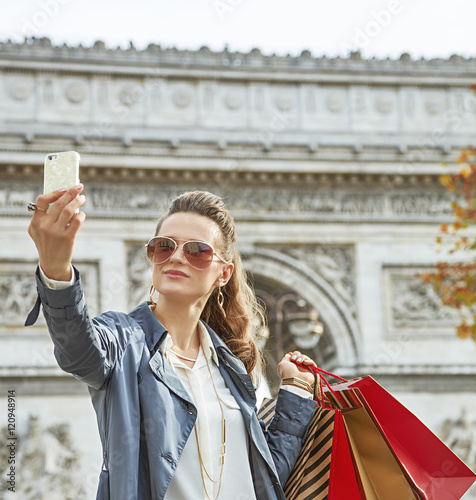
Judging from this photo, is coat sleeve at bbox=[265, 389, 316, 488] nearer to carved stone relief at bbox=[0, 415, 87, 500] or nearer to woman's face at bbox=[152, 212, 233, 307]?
woman's face at bbox=[152, 212, 233, 307]

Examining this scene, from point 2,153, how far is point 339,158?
A: 19.0 feet

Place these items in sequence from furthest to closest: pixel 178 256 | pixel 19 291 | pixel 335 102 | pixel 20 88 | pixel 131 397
Answer: pixel 335 102, pixel 20 88, pixel 19 291, pixel 178 256, pixel 131 397

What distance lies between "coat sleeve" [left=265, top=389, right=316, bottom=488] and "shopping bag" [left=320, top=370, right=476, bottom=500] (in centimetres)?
14

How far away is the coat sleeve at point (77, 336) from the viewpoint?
1.75 metres

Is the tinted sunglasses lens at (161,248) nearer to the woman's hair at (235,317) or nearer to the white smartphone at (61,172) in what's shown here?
the woman's hair at (235,317)

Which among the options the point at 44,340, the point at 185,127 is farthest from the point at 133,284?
the point at 185,127

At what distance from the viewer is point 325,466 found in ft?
7.50

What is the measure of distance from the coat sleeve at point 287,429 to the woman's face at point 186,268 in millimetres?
356

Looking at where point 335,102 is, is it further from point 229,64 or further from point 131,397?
point 131,397

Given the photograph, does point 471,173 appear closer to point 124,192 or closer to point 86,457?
point 124,192

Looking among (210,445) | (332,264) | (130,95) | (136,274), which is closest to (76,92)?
(130,95)

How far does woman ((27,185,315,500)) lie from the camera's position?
1.77 m

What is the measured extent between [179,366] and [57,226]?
64cm

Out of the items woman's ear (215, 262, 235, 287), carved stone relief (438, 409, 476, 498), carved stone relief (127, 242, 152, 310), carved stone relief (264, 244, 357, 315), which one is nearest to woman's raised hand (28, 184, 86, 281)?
woman's ear (215, 262, 235, 287)
